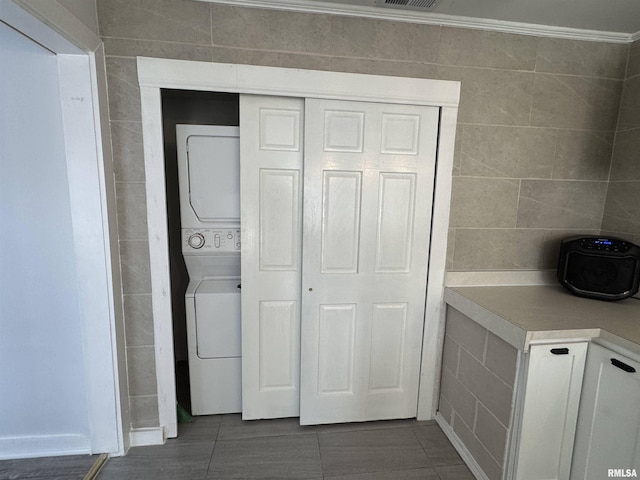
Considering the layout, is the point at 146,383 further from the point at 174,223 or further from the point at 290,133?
the point at 290,133

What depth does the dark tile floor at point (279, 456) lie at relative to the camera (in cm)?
163

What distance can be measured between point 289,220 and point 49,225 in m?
1.22

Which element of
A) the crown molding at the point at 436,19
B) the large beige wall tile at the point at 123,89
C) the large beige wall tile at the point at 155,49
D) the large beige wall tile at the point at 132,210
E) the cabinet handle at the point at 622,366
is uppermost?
the crown molding at the point at 436,19

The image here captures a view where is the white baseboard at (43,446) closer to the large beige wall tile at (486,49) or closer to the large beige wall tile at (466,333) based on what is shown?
the large beige wall tile at (466,333)

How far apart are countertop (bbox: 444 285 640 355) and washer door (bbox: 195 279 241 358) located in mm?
1326

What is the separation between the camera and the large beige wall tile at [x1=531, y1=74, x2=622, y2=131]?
1845 mm

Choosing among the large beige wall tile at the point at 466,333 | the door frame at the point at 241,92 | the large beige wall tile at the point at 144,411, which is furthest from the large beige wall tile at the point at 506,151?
the large beige wall tile at the point at 144,411

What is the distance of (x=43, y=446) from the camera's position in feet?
5.59

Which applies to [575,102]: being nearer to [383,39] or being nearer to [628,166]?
[628,166]

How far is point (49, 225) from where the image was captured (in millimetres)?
1590

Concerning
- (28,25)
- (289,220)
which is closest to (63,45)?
(28,25)

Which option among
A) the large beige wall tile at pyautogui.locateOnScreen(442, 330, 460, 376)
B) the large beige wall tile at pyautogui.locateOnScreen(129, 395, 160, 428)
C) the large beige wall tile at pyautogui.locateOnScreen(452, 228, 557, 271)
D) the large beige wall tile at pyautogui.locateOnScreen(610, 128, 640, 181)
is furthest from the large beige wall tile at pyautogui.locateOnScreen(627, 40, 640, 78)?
the large beige wall tile at pyautogui.locateOnScreen(129, 395, 160, 428)

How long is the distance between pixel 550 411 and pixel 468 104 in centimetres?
161

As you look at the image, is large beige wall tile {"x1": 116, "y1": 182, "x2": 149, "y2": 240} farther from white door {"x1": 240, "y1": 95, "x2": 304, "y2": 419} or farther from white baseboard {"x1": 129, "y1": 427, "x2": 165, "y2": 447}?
white baseboard {"x1": 129, "y1": 427, "x2": 165, "y2": 447}
